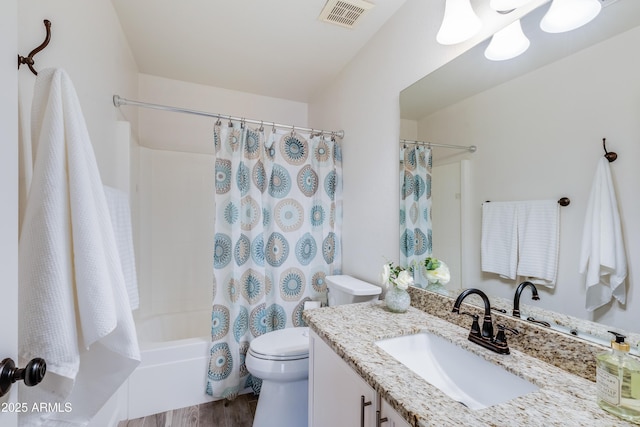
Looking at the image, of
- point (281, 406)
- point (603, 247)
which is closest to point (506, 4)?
point (603, 247)

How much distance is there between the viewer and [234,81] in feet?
7.85

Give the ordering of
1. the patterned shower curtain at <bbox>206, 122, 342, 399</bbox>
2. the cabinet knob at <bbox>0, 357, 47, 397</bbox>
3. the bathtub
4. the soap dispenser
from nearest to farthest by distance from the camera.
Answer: the cabinet knob at <bbox>0, 357, 47, 397</bbox>, the soap dispenser, the bathtub, the patterned shower curtain at <bbox>206, 122, 342, 399</bbox>

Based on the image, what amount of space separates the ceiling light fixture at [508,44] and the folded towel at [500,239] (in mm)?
546

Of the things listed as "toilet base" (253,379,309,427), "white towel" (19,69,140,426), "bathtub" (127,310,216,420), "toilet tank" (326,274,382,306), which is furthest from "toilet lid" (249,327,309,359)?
"white towel" (19,69,140,426)

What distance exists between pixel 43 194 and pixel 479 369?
131cm

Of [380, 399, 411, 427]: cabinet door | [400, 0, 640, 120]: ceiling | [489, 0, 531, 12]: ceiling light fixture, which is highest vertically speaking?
[489, 0, 531, 12]: ceiling light fixture

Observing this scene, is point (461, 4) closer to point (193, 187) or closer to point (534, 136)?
point (534, 136)

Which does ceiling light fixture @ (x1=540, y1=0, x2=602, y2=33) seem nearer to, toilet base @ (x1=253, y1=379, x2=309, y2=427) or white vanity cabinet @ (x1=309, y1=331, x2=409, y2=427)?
white vanity cabinet @ (x1=309, y1=331, x2=409, y2=427)

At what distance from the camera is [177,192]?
250 centimetres

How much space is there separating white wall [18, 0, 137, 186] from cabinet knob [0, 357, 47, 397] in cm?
62

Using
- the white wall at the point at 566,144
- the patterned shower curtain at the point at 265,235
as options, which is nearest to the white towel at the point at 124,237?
the patterned shower curtain at the point at 265,235

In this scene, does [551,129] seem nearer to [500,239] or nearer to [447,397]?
[500,239]

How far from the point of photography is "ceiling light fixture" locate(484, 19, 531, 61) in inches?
38.4

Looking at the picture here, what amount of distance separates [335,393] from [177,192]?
2178mm
